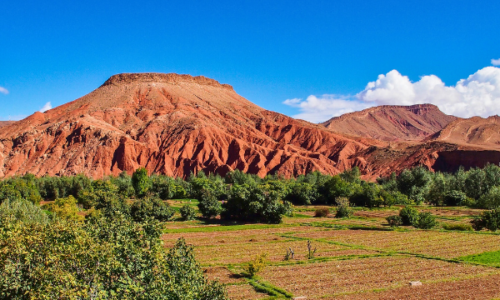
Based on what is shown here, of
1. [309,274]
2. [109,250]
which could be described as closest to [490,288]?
[309,274]

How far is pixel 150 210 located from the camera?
1882 inches

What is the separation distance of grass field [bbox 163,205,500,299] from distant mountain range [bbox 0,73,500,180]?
238 feet

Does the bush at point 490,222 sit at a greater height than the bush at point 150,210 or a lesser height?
lesser

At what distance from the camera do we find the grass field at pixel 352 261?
69.8ft

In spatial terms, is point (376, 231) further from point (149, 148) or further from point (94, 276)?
point (149, 148)

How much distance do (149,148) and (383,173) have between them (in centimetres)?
7520

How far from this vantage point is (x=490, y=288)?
21.0 meters

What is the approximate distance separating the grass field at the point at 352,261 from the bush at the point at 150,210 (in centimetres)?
374

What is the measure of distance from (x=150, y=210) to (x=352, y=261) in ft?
92.4

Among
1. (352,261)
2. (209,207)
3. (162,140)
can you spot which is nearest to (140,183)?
(209,207)

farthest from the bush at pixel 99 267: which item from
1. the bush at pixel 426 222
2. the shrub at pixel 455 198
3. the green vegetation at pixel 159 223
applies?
the shrub at pixel 455 198

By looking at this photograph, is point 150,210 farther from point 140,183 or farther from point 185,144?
point 185,144

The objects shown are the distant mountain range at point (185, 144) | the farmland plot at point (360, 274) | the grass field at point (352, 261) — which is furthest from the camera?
the distant mountain range at point (185, 144)

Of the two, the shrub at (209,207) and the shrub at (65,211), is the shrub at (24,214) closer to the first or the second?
the shrub at (65,211)
